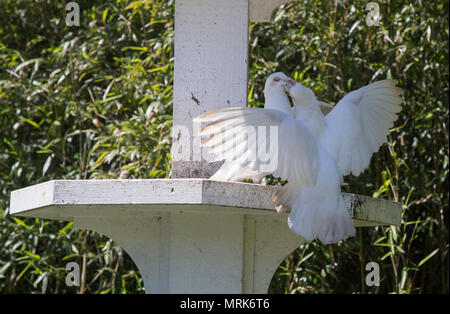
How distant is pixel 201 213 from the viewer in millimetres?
1858

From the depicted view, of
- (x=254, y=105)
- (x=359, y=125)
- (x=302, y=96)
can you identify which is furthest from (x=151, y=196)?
(x=254, y=105)

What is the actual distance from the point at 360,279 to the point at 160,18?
1.56 metres

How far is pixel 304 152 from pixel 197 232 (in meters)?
0.36

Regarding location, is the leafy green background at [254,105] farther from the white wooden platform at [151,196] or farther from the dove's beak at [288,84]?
the white wooden platform at [151,196]

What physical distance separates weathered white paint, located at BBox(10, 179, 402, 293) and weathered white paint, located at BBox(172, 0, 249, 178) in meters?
0.17

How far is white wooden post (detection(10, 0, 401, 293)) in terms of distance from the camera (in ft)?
5.73

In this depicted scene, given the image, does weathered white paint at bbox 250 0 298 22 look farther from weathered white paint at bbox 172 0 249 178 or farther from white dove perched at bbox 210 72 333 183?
white dove perched at bbox 210 72 333 183

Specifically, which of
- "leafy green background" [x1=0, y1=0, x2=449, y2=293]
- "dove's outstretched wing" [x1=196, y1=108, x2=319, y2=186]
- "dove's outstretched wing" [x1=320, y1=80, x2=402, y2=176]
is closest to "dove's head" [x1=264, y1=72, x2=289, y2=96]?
"dove's outstretched wing" [x1=320, y1=80, x2=402, y2=176]

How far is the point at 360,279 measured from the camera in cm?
342

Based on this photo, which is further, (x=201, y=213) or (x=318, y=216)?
(x=201, y=213)

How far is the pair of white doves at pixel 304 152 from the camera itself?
5.49 ft

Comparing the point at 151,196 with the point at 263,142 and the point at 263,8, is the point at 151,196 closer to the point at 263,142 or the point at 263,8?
the point at 263,142

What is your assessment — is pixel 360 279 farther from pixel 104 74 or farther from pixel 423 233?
pixel 104 74

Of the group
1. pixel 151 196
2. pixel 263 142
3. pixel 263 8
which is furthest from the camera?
pixel 263 8
